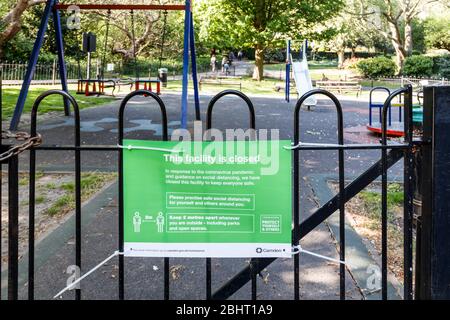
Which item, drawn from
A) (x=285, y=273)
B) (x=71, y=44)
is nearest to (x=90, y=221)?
(x=285, y=273)

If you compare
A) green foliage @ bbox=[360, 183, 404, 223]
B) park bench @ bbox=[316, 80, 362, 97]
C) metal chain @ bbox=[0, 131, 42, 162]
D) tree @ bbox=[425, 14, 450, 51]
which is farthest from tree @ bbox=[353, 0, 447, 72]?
metal chain @ bbox=[0, 131, 42, 162]

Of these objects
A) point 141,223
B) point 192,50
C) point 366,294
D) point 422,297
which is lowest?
point 366,294

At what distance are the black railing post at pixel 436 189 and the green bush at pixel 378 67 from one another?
3322 cm

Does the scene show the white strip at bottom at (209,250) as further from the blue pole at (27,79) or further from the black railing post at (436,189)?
the blue pole at (27,79)

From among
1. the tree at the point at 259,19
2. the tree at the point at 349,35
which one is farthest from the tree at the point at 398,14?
the tree at the point at 259,19

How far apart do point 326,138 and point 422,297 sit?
789 centimetres

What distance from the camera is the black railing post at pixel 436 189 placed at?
2.21 meters

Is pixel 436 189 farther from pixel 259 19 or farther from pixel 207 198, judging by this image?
pixel 259 19

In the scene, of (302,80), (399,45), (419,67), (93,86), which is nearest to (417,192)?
(93,86)

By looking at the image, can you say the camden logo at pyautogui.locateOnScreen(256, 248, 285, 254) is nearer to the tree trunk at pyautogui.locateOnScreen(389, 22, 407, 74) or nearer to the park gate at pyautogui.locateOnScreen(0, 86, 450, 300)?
the park gate at pyautogui.locateOnScreen(0, 86, 450, 300)

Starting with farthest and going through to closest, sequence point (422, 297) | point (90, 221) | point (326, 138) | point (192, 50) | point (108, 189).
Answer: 1. point (192, 50)
2. point (326, 138)
3. point (108, 189)
4. point (90, 221)
5. point (422, 297)

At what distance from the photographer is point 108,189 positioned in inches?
235

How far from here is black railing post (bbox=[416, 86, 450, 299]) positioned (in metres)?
2.21
